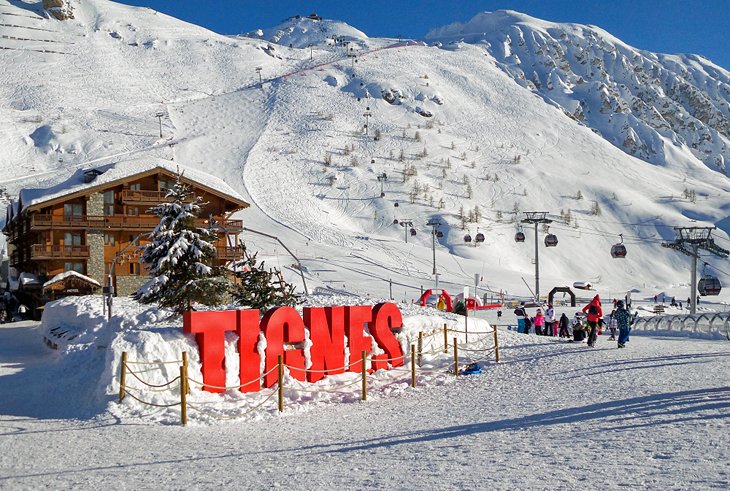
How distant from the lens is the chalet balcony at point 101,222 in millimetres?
35688

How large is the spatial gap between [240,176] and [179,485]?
229 feet

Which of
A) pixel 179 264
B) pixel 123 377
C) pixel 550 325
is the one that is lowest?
pixel 550 325

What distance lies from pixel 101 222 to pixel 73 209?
1756 millimetres

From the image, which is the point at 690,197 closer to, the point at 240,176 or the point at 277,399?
the point at 240,176

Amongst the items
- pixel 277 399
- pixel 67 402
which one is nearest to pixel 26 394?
pixel 67 402

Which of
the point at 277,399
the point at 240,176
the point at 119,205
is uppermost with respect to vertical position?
the point at 240,176

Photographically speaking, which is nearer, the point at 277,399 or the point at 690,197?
the point at 277,399

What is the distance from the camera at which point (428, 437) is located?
10.1 metres

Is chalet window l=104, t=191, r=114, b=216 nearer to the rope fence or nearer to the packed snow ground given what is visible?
the packed snow ground

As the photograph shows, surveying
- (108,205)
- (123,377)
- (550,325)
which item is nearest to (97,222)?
(108,205)

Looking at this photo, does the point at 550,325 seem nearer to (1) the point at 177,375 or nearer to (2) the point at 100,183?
(1) the point at 177,375

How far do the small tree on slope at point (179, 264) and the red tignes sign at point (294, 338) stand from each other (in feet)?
12.1

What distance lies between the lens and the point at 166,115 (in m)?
94.3

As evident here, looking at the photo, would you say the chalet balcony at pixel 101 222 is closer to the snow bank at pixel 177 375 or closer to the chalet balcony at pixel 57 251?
the chalet balcony at pixel 57 251
